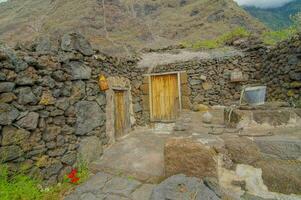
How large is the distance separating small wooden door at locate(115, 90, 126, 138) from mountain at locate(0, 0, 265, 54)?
10.1 m

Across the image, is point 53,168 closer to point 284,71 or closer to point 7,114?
point 7,114

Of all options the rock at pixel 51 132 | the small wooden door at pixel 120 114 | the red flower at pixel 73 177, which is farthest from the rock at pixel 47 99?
the small wooden door at pixel 120 114

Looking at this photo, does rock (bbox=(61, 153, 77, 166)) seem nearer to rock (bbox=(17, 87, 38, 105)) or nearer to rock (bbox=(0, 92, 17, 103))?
rock (bbox=(17, 87, 38, 105))

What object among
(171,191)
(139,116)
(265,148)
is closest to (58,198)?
(171,191)

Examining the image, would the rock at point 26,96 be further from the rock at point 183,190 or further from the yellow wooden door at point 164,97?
the yellow wooden door at point 164,97

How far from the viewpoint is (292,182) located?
2.13 meters

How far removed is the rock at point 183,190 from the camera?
2314 mm

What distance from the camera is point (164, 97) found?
736cm

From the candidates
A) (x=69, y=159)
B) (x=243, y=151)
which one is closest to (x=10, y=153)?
(x=69, y=159)

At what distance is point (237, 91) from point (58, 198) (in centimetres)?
583

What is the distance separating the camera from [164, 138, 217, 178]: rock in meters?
2.44

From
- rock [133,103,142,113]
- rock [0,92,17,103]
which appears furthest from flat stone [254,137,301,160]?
rock [133,103,142,113]

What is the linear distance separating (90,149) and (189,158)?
2.51 metres

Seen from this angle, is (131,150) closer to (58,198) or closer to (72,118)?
(72,118)
